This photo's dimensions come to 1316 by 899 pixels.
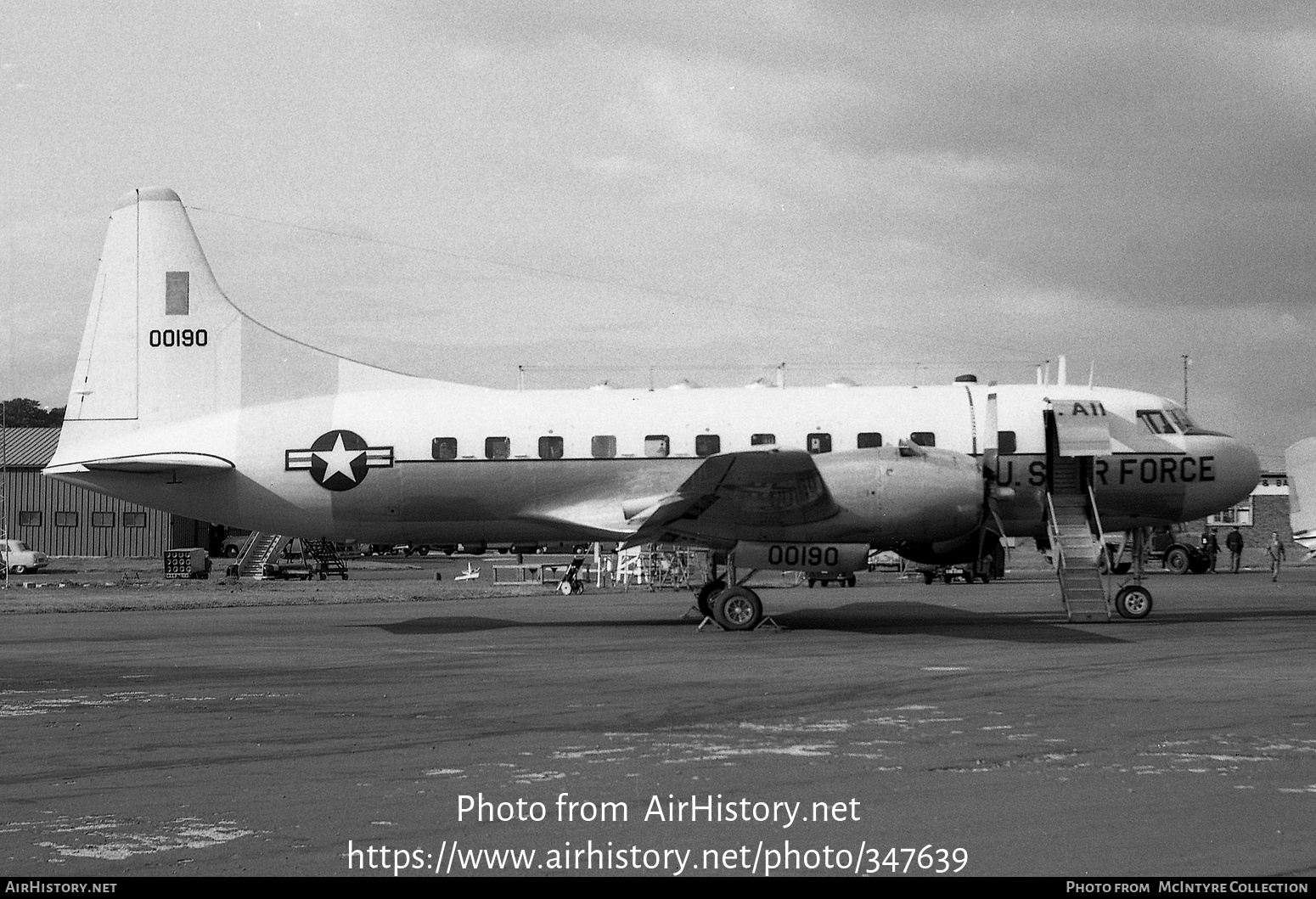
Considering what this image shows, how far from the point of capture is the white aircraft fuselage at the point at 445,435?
22.0m

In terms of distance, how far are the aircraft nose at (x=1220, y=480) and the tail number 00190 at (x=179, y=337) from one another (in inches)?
725

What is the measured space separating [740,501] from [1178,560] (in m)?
29.6

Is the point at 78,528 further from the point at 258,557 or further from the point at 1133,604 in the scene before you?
the point at 1133,604

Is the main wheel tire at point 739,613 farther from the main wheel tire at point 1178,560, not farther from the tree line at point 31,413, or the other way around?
the tree line at point 31,413

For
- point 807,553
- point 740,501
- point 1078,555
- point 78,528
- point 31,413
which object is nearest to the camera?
point 740,501

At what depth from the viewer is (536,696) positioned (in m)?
12.5

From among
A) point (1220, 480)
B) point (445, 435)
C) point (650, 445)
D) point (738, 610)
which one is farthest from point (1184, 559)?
point (445, 435)

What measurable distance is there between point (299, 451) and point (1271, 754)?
1725 centimetres

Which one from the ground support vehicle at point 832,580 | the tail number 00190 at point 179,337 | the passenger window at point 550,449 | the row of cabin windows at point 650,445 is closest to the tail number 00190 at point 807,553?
the row of cabin windows at point 650,445

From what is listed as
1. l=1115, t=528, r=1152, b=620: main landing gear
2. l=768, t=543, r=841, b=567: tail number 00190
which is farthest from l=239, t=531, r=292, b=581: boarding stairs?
l=1115, t=528, r=1152, b=620: main landing gear

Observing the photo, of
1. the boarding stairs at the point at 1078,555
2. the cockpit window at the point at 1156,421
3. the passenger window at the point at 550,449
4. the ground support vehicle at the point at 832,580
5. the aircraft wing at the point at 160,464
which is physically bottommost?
the ground support vehicle at the point at 832,580

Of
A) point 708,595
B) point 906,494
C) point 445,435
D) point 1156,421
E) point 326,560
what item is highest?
point 1156,421

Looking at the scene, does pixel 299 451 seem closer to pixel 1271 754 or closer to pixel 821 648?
pixel 821 648

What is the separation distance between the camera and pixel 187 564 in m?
48.1
